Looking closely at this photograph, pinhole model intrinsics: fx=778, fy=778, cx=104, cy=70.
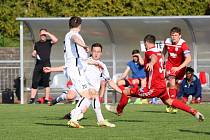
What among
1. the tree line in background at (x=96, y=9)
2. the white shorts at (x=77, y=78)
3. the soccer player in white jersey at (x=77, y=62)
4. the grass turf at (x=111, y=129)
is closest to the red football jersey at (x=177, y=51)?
the grass turf at (x=111, y=129)

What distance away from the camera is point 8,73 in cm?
2738

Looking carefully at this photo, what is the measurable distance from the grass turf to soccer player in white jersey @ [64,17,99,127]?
1.51 ft

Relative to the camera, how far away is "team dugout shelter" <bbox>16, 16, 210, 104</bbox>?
25047 millimetres

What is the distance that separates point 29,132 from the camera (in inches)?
482

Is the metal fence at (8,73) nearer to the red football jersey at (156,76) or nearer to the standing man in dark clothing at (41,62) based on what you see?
the standing man in dark clothing at (41,62)

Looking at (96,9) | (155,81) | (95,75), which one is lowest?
(155,81)

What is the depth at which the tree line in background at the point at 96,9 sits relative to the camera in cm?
3331

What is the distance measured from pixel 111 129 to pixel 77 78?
1.32m

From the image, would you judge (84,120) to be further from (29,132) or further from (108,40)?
(108,40)

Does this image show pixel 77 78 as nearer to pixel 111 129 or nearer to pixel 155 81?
pixel 111 129

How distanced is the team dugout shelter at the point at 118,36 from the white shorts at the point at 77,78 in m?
11.1

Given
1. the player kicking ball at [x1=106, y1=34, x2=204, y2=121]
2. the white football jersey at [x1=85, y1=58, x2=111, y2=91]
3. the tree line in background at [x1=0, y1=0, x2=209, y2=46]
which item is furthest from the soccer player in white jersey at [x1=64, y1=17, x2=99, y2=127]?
the tree line in background at [x1=0, y1=0, x2=209, y2=46]

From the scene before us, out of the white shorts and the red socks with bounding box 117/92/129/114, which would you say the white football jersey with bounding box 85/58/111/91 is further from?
the red socks with bounding box 117/92/129/114

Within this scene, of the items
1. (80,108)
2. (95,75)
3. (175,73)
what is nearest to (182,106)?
(95,75)
